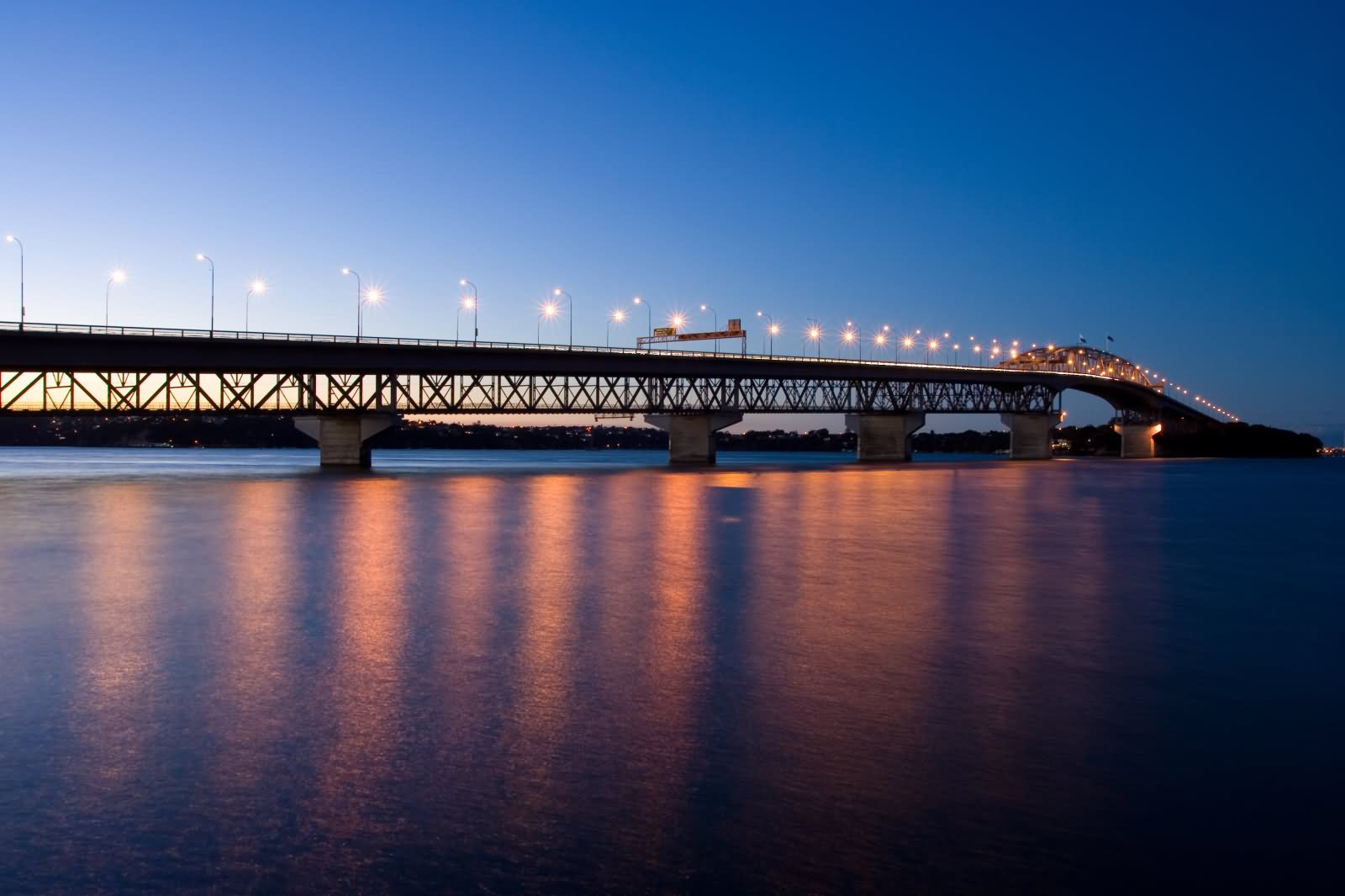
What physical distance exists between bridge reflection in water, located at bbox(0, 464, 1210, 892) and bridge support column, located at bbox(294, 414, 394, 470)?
68485 mm

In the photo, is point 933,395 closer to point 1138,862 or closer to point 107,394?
point 107,394

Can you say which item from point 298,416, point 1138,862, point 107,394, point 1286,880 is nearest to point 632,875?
point 1138,862

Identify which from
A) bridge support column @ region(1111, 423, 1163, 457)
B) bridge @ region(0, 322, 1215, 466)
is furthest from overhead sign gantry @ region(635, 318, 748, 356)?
bridge support column @ region(1111, 423, 1163, 457)

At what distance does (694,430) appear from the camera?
11788 centimetres

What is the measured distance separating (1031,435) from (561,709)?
16925 cm

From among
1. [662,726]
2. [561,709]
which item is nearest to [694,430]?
[561,709]

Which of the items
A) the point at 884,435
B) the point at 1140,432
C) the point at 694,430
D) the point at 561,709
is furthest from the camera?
the point at 1140,432

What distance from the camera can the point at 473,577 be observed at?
21734 millimetres

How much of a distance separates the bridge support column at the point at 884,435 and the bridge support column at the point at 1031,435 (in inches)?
1225

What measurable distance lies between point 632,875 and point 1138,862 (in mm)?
3223

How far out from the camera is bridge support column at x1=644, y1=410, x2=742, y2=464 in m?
117

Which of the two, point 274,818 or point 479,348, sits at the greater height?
point 479,348

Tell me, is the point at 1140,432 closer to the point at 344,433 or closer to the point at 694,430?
the point at 694,430

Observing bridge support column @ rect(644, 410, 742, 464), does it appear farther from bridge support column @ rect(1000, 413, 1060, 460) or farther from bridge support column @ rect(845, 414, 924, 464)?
bridge support column @ rect(1000, 413, 1060, 460)
